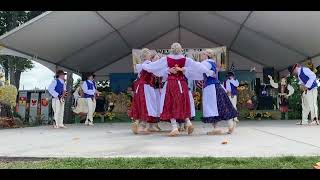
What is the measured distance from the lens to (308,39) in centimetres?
1314

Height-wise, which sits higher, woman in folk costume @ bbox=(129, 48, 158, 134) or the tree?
the tree

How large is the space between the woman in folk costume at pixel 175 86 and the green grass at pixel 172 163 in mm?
3272

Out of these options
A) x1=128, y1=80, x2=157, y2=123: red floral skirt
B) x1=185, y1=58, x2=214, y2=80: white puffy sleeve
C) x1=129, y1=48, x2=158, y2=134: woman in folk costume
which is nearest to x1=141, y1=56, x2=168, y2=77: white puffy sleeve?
x1=185, y1=58, x2=214, y2=80: white puffy sleeve

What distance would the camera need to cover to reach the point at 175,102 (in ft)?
25.7

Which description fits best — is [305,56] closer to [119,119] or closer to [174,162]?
[119,119]

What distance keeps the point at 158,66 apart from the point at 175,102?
2.13 ft

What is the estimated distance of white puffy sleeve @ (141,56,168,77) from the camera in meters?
7.83

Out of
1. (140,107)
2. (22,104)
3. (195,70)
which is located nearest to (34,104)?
(22,104)

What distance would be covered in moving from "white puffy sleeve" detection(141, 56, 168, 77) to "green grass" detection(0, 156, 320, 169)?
3.40 metres

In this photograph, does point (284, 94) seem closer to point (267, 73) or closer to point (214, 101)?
point (267, 73)

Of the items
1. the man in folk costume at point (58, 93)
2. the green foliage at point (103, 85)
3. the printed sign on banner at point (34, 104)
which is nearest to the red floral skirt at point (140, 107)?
the man in folk costume at point (58, 93)

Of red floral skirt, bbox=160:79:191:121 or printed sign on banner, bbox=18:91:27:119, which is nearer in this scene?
red floral skirt, bbox=160:79:191:121

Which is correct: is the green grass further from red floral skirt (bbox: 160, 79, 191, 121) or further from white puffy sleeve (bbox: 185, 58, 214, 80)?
white puffy sleeve (bbox: 185, 58, 214, 80)
